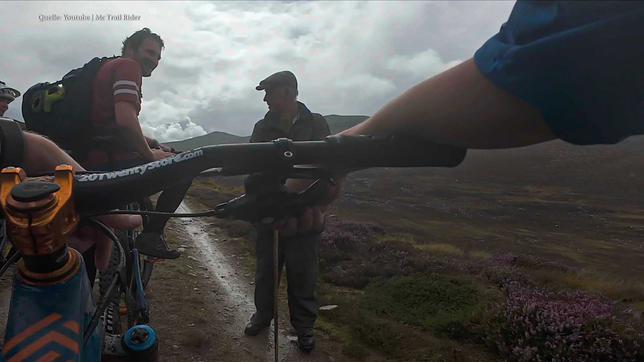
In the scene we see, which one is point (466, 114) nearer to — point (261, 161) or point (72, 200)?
point (261, 161)

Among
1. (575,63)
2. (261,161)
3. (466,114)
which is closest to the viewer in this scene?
(575,63)

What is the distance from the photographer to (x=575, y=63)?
0.96 metres

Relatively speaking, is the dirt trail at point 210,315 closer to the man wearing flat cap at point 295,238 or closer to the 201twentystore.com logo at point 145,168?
the man wearing flat cap at point 295,238

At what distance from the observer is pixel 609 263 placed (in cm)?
1839

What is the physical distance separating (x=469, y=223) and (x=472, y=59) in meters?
30.7

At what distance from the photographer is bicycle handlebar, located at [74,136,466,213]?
1.24 meters

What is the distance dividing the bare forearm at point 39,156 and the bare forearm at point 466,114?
133 centimetres

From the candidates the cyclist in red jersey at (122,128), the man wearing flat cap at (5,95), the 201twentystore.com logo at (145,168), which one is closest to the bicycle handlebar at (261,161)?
the 201twentystore.com logo at (145,168)

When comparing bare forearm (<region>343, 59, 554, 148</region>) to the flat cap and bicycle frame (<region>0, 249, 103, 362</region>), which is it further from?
the flat cap

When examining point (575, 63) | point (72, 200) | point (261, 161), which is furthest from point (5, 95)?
point (575, 63)

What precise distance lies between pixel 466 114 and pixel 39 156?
67.5 inches

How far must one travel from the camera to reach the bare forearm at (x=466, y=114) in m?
1.06

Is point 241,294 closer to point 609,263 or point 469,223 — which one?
point 609,263

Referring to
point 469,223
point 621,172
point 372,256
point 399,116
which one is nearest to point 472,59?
point 399,116
